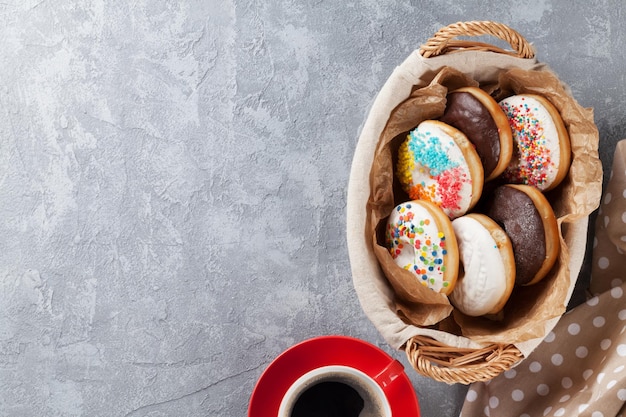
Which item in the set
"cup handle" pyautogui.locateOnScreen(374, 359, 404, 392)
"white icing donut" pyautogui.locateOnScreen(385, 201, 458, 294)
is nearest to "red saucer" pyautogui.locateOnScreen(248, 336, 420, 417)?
"cup handle" pyautogui.locateOnScreen(374, 359, 404, 392)

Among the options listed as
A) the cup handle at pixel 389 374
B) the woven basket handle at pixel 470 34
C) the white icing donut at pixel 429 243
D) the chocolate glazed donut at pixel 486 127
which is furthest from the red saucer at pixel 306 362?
the woven basket handle at pixel 470 34

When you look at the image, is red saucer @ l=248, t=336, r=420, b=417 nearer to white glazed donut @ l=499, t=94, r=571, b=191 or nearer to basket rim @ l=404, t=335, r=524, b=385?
basket rim @ l=404, t=335, r=524, b=385

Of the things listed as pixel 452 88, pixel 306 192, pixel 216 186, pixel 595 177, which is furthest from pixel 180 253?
pixel 595 177

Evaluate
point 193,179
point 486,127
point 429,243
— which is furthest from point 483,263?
point 193,179

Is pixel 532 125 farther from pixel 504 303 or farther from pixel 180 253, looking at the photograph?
pixel 180 253

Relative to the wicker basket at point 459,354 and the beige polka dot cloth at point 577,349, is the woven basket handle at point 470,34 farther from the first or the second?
the beige polka dot cloth at point 577,349
